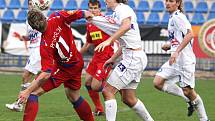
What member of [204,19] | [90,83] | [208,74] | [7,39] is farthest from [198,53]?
[90,83]

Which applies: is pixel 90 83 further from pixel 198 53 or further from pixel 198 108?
pixel 198 53

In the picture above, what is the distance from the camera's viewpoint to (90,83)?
12531 mm

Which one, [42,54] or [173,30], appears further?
[173,30]

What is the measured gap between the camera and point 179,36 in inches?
432

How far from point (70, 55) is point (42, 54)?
0.74 metres

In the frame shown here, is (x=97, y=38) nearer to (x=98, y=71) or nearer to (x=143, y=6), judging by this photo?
(x=98, y=71)

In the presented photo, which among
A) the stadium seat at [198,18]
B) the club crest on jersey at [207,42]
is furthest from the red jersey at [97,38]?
the stadium seat at [198,18]

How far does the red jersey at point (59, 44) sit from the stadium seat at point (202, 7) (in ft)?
49.8

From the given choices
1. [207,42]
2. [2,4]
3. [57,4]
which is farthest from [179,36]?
[2,4]

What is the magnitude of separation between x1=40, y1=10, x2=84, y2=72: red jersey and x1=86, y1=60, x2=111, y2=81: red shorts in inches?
94.4

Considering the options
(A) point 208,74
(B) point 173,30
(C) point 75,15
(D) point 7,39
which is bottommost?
(A) point 208,74

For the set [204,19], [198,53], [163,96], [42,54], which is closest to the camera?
[42,54]

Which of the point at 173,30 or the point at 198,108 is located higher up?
the point at 173,30

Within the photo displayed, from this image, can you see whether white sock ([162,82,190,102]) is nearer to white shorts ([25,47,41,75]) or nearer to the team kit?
the team kit
